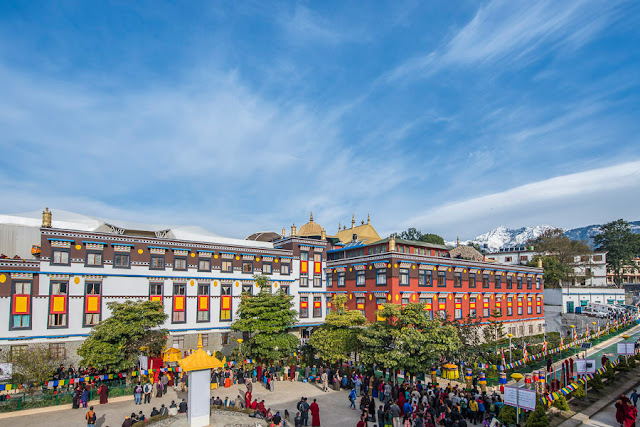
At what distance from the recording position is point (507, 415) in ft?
71.6

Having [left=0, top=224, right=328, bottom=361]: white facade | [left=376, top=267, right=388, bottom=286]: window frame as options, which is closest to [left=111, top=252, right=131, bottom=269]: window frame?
[left=0, top=224, right=328, bottom=361]: white facade

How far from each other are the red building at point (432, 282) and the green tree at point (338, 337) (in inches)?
271

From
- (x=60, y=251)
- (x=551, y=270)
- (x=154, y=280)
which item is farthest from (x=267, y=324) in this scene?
(x=551, y=270)

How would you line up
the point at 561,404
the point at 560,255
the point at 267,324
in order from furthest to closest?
the point at 560,255, the point at 267,324, the point at 561,404

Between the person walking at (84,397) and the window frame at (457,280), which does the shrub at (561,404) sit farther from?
the person walking at (84,397)

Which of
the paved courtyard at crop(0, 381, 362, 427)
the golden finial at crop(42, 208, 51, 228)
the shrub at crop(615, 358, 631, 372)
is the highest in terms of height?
the golden finial at crop(42, 208, 51, 228)

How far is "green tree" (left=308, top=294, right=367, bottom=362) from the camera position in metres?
34.8

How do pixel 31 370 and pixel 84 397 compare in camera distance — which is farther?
pixel 84 397

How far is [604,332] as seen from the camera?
2066 inches

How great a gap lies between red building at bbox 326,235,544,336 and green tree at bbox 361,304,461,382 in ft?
33.4

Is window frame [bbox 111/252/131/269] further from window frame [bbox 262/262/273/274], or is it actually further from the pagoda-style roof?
the pagoda-style roof

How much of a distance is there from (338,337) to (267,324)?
6.30 meters

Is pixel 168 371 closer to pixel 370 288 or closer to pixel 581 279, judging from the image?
pixel 370 288

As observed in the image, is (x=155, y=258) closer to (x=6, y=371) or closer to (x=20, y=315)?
(x=20, y=315)
